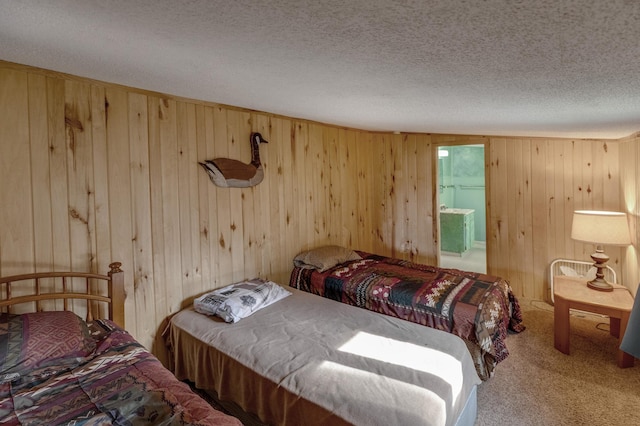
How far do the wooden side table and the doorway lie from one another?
2.64m

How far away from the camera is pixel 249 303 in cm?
239

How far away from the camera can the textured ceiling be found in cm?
98

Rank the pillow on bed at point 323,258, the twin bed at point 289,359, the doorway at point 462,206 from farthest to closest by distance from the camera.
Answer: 1. the doorway at point 462,206
2. the pillow on bed at point 323,258
3. the twin bed at point 289,359

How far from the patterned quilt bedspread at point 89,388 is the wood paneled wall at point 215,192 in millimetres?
614

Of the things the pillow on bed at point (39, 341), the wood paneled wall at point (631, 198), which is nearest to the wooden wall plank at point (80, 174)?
the pillow on bed at point (39, 341)

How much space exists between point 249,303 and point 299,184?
1.49 m

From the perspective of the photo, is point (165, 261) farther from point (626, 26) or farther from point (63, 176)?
point (626, 26)

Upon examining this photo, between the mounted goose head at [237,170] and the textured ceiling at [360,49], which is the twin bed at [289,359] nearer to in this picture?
the mounted goose head at [237,170]

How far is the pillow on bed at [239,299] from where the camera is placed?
2270mm

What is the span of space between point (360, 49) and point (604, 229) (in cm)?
281

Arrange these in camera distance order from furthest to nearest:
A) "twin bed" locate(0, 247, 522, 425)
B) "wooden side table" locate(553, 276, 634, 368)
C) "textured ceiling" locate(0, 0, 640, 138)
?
"wooden side table" locate(553, 276, 634, 368), "twin bed" locate(0, 247, 522, 425), "textured ceiling" locate(0, 0, 640, 138)

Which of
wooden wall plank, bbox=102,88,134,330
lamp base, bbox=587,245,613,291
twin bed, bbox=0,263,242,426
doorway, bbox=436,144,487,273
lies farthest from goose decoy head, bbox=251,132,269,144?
doorway, bbox=436,144,487,273

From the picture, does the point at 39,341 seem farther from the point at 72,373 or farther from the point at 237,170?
the point at 237,170

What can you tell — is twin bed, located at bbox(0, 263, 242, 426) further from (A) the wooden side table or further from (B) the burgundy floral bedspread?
(A) the wooden side table
